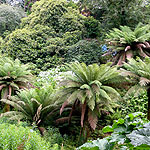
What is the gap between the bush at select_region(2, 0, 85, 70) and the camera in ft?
26.6

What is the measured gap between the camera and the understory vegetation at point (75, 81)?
2.02 metres

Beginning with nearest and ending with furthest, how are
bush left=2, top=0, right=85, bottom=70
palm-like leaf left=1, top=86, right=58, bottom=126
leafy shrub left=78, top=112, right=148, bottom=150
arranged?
1. leafy shrub left=78, top=112, right=148, bottom=150
2. palm-like leaf left=1, top=86, right=58, bottom=126
3. bush left=2, top=0, right=85, bottom=70

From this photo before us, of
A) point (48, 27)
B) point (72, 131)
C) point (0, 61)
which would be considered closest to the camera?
point (72, 131)

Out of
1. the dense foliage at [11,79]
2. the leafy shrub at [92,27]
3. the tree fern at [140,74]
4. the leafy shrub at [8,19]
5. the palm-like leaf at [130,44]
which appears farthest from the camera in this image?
the leafy shrub at [8,19]

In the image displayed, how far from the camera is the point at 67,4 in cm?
945

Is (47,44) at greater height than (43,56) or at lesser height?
greater

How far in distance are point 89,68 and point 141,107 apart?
7.07 feet

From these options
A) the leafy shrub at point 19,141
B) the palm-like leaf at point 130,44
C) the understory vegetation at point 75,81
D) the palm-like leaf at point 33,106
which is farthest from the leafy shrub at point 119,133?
the palm-like leaf at point 130,44

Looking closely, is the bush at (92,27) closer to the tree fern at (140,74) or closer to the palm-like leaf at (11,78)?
the palm-like leaf at (11,78)

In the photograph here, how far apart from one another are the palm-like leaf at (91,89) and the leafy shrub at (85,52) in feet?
13.9

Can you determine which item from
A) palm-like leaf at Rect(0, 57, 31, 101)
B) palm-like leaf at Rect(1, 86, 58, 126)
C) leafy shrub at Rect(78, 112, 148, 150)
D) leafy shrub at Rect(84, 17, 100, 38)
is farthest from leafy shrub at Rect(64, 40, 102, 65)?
leafy shrub at Rect(78, 112, 148, 150)

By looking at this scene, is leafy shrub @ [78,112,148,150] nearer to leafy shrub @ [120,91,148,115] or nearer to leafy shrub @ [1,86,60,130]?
leafy shrub @ [1,86,60,130]

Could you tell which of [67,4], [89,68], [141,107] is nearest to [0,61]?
[89,68]

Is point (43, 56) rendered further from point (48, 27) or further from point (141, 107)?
point (141, 107)
